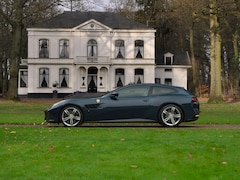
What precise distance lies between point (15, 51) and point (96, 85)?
1725 cm

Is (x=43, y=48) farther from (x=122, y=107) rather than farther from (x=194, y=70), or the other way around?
(x=122, y=107)

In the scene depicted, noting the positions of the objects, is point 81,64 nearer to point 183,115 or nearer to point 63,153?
point 183,115

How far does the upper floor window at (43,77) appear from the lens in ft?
188

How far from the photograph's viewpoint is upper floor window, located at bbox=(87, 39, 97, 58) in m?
57.4

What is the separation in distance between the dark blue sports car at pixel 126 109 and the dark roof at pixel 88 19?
4293cm

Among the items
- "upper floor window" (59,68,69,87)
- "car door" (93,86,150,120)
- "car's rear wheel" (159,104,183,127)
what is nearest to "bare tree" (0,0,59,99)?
"upper floor window" (59,68,69,87)

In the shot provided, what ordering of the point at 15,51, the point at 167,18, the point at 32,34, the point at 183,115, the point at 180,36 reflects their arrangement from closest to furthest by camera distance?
the point at 183,115, the point at 15,51, the point at 32,34, the point at 167,18, the point at 180,36

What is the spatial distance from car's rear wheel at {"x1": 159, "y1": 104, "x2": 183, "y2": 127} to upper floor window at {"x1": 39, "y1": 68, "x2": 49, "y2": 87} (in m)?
43.5

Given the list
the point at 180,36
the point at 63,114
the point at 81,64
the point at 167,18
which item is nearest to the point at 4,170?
the point at 63,114

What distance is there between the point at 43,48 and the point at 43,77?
348 cm

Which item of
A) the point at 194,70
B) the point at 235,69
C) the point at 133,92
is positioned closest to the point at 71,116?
the point at 133,92

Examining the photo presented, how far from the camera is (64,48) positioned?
57.5 metres

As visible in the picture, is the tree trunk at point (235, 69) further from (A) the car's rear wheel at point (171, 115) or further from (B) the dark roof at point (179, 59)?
(A) the car's rear wheel at point (171, 115)

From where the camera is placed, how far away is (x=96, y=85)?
57469mm
